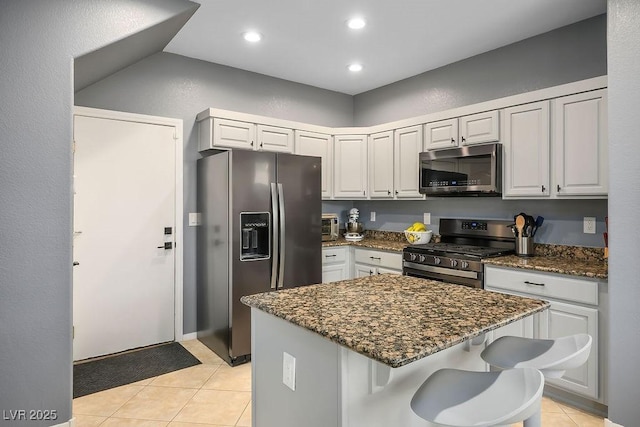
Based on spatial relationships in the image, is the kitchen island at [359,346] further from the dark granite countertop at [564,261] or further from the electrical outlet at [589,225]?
the electrical outlet at [589,225]

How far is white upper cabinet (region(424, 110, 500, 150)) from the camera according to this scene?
3.22 meters

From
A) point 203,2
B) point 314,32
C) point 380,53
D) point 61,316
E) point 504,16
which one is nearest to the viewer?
point 61,316

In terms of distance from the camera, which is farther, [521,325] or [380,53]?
[380,53]

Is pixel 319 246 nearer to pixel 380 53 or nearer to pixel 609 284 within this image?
pixel 380 53

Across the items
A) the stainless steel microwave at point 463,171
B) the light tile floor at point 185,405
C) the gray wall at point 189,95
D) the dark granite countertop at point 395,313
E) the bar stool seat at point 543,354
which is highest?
the gray wall at point 189,95

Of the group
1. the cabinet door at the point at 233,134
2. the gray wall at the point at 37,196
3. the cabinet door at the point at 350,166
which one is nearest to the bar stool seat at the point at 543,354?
the gray wall at the point at 37,196

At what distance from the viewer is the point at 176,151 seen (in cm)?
365

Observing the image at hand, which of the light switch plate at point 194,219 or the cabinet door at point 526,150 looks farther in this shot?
the light switch plate at point 194,219

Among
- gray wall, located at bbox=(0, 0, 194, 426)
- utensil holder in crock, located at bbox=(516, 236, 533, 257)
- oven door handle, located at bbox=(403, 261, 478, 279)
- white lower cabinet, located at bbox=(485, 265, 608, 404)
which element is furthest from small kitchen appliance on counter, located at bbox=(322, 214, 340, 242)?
gray wall, located at bbox=(0, 0, 194, 426)

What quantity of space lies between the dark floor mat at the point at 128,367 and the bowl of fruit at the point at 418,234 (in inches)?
87.8

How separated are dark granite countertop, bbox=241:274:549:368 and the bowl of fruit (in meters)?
1.82

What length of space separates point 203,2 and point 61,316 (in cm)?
216

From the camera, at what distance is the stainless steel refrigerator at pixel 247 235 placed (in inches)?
125

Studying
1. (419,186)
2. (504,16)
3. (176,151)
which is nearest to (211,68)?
(176,151)
